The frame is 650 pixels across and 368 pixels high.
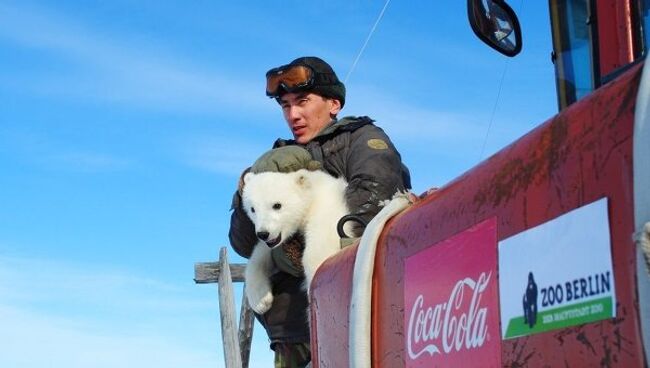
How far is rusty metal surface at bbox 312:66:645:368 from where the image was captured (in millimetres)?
1403

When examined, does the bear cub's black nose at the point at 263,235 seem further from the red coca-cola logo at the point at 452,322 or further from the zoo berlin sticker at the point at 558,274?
the zoo berlin sticker at the point at 558,274

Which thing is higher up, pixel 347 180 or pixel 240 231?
pixel 347 180

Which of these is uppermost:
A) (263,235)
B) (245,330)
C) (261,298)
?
(245,330)

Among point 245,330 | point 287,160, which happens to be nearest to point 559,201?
point 287,160

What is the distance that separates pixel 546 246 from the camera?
160cm

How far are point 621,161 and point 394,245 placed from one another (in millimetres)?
998

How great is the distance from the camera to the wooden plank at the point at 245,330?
10242mm

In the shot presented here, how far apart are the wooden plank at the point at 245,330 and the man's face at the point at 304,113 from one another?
19.6 ft

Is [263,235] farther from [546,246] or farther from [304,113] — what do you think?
[546,246]

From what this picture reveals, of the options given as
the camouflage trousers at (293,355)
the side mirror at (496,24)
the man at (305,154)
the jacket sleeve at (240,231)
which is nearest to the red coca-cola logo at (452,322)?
the side mirror at (496,24)

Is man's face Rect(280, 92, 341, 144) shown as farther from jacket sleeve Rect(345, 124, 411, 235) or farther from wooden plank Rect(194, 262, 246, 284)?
wooden plank Rect(194, 262, 246, 284)

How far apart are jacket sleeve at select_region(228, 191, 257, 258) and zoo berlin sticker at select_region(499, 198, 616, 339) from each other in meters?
2.96

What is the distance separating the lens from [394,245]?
2.37 m

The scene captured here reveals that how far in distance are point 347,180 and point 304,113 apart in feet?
1.25
